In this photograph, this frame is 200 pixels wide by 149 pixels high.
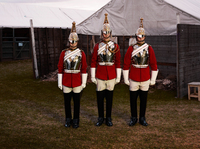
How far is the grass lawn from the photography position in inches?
182

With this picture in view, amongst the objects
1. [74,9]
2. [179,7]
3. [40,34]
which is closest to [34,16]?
[74,9]

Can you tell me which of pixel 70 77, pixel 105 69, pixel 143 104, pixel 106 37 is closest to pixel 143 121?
pixel 143 104

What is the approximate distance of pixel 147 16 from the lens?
8.97 meters

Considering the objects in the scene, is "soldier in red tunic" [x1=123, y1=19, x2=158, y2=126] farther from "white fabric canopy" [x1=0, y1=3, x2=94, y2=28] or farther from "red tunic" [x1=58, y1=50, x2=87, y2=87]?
"white fabric canopy" [x1=0, y1=3, x2=94, y2=28]

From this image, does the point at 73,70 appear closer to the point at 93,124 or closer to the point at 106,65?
the point at 106,65

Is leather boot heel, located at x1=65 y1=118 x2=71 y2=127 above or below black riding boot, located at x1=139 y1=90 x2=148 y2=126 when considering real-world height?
below

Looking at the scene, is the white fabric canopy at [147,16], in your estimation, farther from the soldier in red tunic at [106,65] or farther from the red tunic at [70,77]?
the red tunic at [70,77]

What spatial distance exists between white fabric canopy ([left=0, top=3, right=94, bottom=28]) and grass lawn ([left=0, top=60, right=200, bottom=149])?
8041mm

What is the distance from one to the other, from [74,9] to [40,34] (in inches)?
345

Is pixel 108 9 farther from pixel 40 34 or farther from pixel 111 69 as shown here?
pixel 111 69

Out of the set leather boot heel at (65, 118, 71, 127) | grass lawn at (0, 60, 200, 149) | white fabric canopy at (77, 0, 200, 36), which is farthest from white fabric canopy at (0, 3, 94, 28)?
leather boot heel at (65, 118, 71, 127)

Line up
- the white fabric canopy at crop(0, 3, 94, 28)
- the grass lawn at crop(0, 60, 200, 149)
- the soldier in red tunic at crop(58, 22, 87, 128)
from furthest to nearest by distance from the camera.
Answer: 1. the white fabric canopy at crop(0, 3, 94, 28)
2. the soldier in red tunic at crop(58, 22, 87, 128)
3. the grass lawn at crop(0, 60, 200, 149)

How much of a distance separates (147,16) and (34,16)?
9645mm

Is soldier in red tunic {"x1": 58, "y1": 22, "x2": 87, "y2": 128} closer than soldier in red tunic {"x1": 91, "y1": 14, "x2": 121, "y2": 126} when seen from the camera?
Yes
